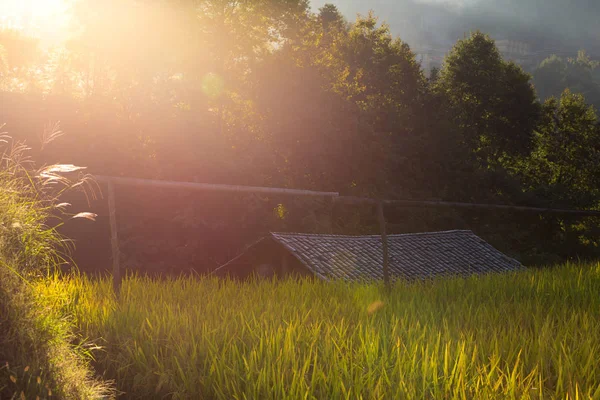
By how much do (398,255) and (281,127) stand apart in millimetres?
10778

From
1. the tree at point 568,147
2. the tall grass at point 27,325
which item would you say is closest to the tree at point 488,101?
the tree at point 568,147

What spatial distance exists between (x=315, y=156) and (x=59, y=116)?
10689 millimetres

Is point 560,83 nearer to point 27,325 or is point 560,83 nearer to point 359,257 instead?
point 359,257

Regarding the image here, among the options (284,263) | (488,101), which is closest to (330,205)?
(284,263)

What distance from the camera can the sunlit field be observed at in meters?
3.14

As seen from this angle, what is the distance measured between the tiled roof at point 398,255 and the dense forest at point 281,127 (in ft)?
13.0

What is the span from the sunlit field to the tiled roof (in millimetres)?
4356

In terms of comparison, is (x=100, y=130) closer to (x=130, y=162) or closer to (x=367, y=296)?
(x=130, y=162)

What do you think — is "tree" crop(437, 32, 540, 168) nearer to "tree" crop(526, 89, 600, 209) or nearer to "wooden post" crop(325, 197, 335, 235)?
"tree" crop(526, 89, 600, 209)

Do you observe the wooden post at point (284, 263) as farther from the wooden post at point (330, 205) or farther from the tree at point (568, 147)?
the tree at point (568, 147)

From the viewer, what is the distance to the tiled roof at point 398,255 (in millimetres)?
→ 11125

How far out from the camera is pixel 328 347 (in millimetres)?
3629

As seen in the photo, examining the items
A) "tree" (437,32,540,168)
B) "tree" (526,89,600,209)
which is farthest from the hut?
"tree" (526,89,600,209)

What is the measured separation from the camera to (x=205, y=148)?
17.7 m
